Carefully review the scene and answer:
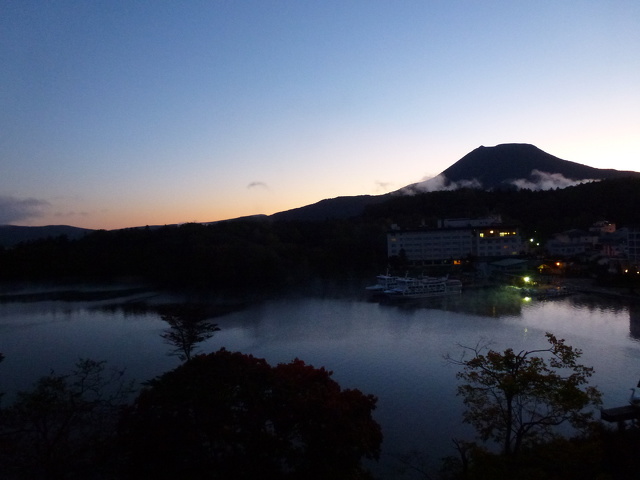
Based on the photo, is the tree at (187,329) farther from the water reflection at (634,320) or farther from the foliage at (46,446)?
the water reflection at (634,320)

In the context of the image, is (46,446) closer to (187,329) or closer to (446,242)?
(187,329)

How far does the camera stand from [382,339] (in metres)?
6.27

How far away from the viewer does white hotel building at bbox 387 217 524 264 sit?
15.4 metres

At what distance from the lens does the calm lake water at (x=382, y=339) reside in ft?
12.9

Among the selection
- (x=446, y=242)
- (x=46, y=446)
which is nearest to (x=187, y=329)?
(x=46, y=446)

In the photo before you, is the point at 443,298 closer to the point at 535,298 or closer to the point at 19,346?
the point at 535,298

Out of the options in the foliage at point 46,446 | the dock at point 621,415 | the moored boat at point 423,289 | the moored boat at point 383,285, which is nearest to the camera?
the foliage at point 46,446

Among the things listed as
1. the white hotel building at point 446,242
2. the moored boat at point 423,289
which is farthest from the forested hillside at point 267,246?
the moored boat at point 423,289

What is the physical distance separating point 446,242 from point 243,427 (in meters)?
14.2

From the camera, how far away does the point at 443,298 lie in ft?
32.4

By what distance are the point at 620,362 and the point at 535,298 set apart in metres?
4.51

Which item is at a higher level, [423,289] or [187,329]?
[187,329]

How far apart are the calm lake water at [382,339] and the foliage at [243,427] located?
0.77 m

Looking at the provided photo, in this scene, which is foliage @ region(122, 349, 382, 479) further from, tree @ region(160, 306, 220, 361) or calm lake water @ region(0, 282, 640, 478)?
tree @ region(160, 306, 220, 361)
